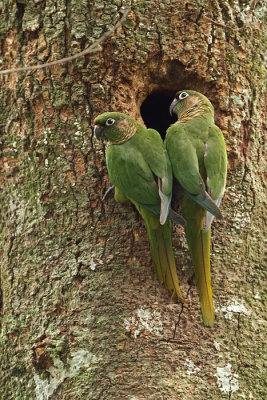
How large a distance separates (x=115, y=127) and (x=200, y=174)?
1.67 feet

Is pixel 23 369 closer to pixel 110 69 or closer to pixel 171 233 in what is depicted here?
→ pixel 171 233

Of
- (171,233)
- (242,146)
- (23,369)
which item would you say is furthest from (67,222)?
(242,146)

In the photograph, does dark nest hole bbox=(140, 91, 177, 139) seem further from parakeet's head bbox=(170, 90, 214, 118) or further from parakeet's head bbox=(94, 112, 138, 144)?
parakeet's head bbox=(94, 112, 138, 144)

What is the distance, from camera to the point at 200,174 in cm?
340

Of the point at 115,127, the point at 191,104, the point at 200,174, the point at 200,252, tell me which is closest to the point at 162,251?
the point at 200,252

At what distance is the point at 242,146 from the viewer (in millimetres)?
3568

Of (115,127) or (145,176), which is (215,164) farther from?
(115,127)

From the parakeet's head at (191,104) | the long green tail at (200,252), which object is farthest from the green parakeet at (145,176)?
the parakeet's head at (191,104)

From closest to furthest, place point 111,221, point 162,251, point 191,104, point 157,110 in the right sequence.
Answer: point 162,251
point 111,221
point 191,104
point 157,110

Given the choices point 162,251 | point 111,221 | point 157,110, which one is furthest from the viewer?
point 157,110

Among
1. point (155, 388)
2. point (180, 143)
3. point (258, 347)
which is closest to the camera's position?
point (155, 388)

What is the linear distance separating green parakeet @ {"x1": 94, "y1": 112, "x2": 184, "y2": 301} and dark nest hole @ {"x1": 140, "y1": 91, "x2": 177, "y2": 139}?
724mm

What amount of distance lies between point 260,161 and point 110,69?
971mm

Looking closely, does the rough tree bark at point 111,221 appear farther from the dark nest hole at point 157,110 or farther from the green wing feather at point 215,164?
the dark nest hole at point 157,110
